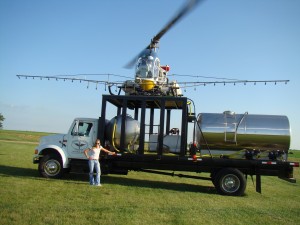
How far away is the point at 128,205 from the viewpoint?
321 inches

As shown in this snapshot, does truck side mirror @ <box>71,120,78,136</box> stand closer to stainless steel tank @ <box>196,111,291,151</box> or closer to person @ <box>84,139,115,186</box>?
person @ <box>84,139,115,186</box>

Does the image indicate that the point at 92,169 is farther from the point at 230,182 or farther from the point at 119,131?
the point at 230,182

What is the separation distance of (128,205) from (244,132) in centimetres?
508

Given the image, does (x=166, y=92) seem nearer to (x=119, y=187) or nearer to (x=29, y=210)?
(x=119, y=187)

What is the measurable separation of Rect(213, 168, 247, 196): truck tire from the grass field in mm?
397

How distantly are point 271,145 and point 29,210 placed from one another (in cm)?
794

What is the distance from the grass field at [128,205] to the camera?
22.2 feet

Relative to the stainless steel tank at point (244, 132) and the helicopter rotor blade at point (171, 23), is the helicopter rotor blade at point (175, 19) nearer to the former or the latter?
the helicopter rotor blade at point (171, 23)

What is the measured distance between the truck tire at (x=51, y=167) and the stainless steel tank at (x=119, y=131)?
213 centimetres

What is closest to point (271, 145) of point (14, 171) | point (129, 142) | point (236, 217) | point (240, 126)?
point (240, 126)

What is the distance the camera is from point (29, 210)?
6.97m

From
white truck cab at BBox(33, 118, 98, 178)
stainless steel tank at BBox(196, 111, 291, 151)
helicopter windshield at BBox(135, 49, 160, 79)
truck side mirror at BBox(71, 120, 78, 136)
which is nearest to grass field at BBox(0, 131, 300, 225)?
white truck cab at BBox(33, 118, 98, 178)

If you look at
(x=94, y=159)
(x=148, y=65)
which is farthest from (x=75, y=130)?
(x=148, y=65)

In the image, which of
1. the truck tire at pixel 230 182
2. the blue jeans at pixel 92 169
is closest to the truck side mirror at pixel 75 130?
the blue jeans at pixel 92 169
